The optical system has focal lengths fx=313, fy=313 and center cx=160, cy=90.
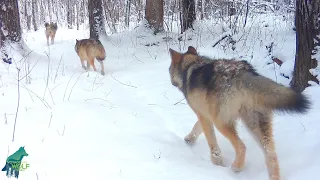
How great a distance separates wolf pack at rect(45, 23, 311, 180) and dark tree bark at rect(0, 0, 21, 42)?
233 inches

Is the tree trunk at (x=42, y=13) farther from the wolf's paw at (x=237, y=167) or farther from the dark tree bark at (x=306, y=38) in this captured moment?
the wolf's paw at (x=237, y=167)

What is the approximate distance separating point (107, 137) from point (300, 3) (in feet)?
9.76

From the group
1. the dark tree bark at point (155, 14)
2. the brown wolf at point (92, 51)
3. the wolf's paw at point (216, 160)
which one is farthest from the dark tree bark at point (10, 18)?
the wolf's paw at point (216, 160)

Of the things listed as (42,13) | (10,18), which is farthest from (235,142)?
(42,13)

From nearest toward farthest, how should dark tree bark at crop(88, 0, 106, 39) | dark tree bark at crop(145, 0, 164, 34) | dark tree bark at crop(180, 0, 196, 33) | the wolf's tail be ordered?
the wolf's tail
dark tree bark at crop(180, 0, 196, 33)
dark tree bark at crop(88, 0, 106, 39)
dark tree bark at crop(145, 0, 164, 34)

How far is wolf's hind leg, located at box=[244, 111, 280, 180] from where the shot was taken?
9.38 ft

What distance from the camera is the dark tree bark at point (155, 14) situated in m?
11.3

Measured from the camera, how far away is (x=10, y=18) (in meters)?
7.70

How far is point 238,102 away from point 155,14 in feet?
29.3

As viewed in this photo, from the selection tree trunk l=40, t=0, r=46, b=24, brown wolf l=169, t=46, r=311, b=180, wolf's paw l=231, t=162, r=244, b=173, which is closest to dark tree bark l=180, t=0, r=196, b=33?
brown wolf l=169, t=46, r=311, b=180

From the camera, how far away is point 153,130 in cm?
398

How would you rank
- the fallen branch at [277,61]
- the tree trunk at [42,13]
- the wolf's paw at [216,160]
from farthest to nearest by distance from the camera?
the tree trunk at [42,13]
the fallen branch at [277,61]
the wolf's paw at [216,160]

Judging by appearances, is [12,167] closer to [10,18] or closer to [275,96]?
[275,96]

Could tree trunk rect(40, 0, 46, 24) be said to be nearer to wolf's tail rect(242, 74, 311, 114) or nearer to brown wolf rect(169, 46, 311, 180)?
brown wolf rect(169, 46, 311, 180)
